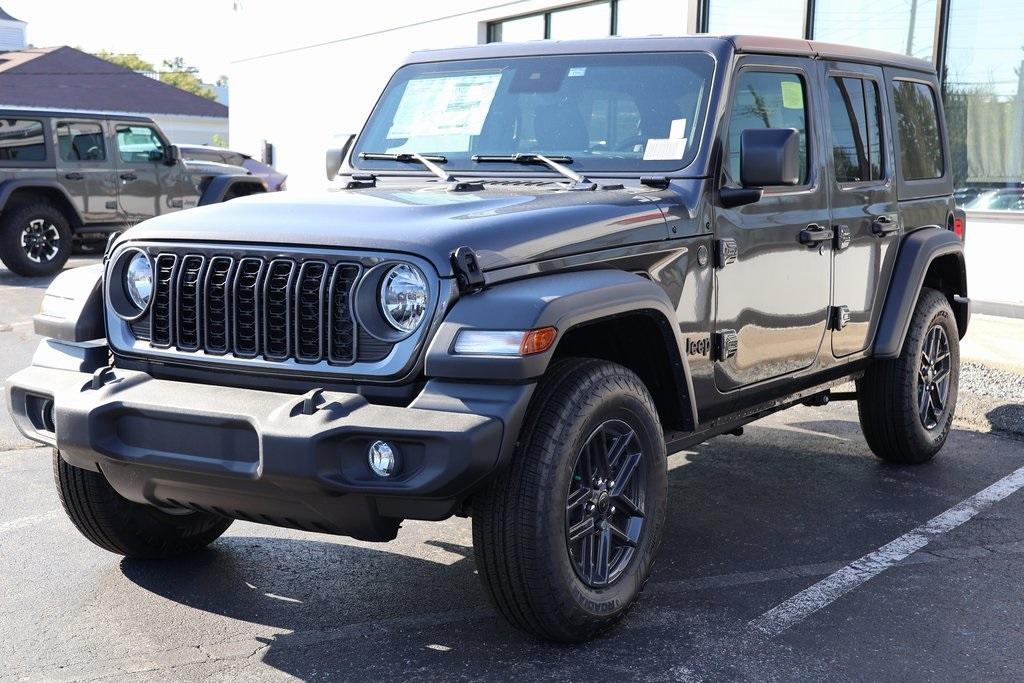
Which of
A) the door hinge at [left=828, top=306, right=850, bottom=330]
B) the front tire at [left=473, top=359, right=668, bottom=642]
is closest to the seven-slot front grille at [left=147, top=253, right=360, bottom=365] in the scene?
the front tire at [left=473, top=359, right=668, bottom=642]

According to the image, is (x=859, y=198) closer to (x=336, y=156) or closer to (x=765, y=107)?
(x=765, y=107)

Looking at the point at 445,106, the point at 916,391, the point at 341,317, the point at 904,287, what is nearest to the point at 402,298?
the point at 341,317

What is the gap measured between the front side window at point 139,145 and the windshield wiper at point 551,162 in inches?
474

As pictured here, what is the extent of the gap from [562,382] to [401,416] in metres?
0.57

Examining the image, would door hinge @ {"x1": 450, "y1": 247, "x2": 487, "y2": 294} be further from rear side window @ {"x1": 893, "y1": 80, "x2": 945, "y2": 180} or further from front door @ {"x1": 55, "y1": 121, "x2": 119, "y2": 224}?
front door @ {"x1": 55, "y1": 121, "x2": 119, "y2": 224}

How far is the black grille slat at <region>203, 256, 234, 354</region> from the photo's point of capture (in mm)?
3717

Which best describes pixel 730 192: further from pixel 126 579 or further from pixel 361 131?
pixel 126 579

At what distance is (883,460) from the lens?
634cm

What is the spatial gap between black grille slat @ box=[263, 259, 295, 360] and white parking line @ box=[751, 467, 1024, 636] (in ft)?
5.91

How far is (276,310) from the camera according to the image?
3607 mm

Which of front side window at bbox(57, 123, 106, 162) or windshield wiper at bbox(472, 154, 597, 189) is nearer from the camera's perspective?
windshield wiper at bbox(472, 154, 597, 189)

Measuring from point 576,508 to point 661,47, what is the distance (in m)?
1.95

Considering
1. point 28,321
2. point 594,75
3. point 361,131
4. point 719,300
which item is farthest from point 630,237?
point 28,321

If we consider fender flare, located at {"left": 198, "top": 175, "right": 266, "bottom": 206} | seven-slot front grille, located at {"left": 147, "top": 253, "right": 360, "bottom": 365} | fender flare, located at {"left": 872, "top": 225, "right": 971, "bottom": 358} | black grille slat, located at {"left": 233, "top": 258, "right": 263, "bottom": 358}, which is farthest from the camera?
fender flare, located at {"left": 198, "top": 175, "right": 266, "bottom": 206}
